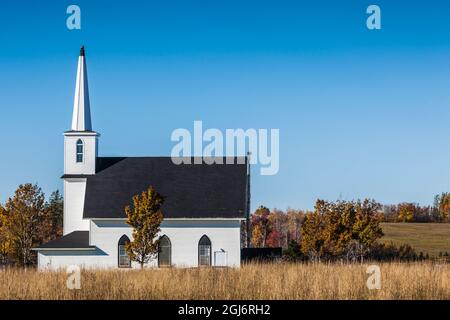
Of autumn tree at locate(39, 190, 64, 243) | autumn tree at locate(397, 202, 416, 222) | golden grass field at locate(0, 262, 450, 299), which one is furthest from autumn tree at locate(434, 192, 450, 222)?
golden grass field at locate(0, 262, 450, 299)

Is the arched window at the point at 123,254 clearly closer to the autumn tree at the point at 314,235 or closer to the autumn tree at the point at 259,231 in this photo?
the autumn tree at the point at 314,235

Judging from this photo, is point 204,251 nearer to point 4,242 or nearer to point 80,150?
point 80,150

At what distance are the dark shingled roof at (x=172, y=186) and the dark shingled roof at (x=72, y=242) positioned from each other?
1.80 meters

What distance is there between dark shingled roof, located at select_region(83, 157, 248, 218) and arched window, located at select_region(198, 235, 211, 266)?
1.59 metres

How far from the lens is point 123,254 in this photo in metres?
56.5

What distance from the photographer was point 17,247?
67.8 m

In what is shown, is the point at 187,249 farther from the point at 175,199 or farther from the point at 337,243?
the point at 337,243

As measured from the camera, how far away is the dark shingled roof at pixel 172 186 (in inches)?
2237

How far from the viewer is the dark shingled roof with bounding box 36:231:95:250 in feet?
184

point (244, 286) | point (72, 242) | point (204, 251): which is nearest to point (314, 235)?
point (204, 251)

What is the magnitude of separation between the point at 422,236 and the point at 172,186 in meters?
45.7

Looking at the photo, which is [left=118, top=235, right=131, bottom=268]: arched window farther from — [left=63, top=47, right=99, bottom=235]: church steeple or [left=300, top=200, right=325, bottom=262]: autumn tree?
[left=300, top=200, right=325, bottom=262]: autumn tree
